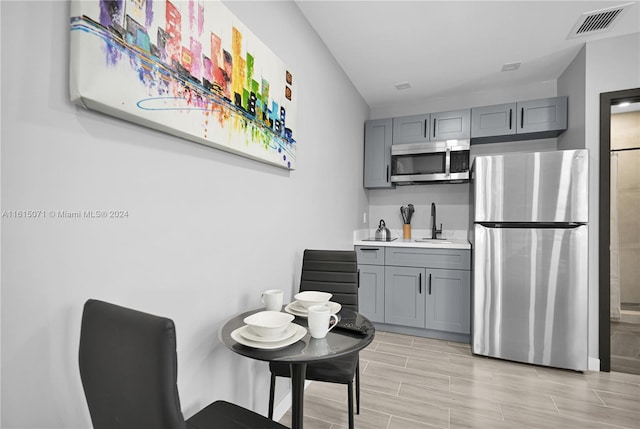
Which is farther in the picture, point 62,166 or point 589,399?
point 589,399

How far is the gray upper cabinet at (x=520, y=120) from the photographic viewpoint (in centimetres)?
308

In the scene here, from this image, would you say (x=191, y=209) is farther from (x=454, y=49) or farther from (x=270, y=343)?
(x=454, y=49)

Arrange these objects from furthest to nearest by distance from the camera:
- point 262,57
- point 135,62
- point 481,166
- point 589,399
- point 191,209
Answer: point 481,166, point 589,399, point 262,57, point 191,209, point 135,62

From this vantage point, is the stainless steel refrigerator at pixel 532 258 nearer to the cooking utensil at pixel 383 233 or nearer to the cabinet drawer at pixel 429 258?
the cabinet drawer at pixel 429 258

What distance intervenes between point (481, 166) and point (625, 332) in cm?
180

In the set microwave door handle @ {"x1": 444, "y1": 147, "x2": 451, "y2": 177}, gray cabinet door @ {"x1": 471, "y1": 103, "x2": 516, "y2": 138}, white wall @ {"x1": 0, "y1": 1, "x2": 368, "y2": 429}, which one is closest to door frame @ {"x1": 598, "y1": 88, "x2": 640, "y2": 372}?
gray cabinet door @ {"x1": 471, "y1": 103, "x2": 516, "y2": 138}

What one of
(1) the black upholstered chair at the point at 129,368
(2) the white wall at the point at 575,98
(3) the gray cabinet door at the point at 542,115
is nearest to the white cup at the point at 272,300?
(1) the black upholstered chair at the point at 129,368

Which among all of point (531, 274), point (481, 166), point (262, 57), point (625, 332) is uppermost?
point (262, 57)

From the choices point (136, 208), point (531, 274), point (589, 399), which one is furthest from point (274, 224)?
point (589, 399)

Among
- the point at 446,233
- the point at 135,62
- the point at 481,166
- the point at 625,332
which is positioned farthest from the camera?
the point at 446,233

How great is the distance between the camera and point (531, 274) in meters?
2.63

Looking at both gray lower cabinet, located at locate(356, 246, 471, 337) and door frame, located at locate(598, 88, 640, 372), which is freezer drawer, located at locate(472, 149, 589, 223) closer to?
door frame, located at locate(598, 88, 640, 372)

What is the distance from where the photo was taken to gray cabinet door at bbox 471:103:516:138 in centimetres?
327

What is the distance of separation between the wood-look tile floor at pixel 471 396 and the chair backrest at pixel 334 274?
2.27 ft
